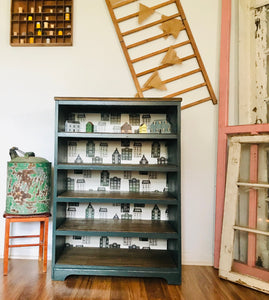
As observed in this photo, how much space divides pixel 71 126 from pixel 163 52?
119cm

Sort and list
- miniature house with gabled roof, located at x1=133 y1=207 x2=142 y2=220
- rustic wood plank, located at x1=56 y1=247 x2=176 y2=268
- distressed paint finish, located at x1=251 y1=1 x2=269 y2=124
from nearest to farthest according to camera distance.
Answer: rustic wood plank, located at x1=56 y1=247 x2=176 y2=268, distressed paint finish, located at x1=251 y1=1 x2=269 y2=124, miniature house with gabled roof, located at x1=133 y1=207 x2=142 y2=220

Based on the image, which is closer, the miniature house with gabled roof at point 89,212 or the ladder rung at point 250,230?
the ladder rung at point 250,230

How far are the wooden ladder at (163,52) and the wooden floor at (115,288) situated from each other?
159 centimetres

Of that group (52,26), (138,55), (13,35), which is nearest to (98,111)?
(138,55)

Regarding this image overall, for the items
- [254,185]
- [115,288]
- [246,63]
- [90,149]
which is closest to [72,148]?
[90,149]

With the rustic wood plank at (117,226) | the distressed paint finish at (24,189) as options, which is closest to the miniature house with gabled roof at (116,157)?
the rustic wood plank at (117,226)

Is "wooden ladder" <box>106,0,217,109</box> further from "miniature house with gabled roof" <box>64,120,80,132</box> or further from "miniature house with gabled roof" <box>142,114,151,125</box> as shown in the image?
"miniature house with gabled roof" <box>64,120,80,132</box>

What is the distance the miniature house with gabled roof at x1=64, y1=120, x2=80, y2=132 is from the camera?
7.10 feet

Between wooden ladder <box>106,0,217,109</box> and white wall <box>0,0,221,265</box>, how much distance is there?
0.21 ft

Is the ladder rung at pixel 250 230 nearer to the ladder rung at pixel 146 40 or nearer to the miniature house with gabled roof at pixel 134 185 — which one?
the miniature house with gabled roof at pixel 134 185

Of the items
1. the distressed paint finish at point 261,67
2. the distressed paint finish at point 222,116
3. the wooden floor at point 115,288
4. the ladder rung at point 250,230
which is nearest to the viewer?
the wooden floor at point 115,288

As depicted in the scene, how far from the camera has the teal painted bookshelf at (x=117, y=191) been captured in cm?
184

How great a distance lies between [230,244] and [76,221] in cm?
138

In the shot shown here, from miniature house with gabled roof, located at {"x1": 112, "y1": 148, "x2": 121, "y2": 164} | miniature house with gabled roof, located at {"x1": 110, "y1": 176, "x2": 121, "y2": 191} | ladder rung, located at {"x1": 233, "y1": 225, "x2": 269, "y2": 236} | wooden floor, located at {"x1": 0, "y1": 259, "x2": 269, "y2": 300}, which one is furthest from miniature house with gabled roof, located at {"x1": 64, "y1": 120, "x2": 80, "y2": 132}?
ladder rung, located at {"x1": 233, "y1": 225, "x2": 269, "y2": 236}
